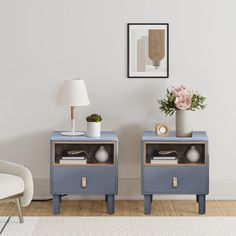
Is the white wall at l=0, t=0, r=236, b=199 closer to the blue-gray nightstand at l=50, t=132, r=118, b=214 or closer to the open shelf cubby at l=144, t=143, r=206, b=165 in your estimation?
the open shelf cubby at l=144, t=143, r=206, b=165

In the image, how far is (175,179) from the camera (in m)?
4.95

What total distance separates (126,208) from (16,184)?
1.13 m

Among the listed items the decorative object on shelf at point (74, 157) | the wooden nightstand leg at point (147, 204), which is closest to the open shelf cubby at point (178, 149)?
the wooden nightstand leg at point (147, 204)

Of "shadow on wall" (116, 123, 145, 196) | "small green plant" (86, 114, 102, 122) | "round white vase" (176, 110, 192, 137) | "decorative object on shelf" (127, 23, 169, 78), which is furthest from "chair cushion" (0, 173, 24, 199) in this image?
"decorative object on shelf" (127, 23, 169, 78)

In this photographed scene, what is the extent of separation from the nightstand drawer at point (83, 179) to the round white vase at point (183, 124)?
24.8 inches

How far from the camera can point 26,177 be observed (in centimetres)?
458

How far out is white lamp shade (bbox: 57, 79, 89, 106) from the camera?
5.01 meters

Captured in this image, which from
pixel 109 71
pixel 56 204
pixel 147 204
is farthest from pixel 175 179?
pixel 109 71

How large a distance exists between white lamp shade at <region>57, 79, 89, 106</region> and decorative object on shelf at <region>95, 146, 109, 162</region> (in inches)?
15.7

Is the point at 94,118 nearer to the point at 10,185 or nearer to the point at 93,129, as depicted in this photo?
the point at 93,129

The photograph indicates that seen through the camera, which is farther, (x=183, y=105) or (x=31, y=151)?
(x=31, y=151)

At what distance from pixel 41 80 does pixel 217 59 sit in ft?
5.09

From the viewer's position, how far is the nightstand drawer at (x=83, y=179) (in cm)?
494
